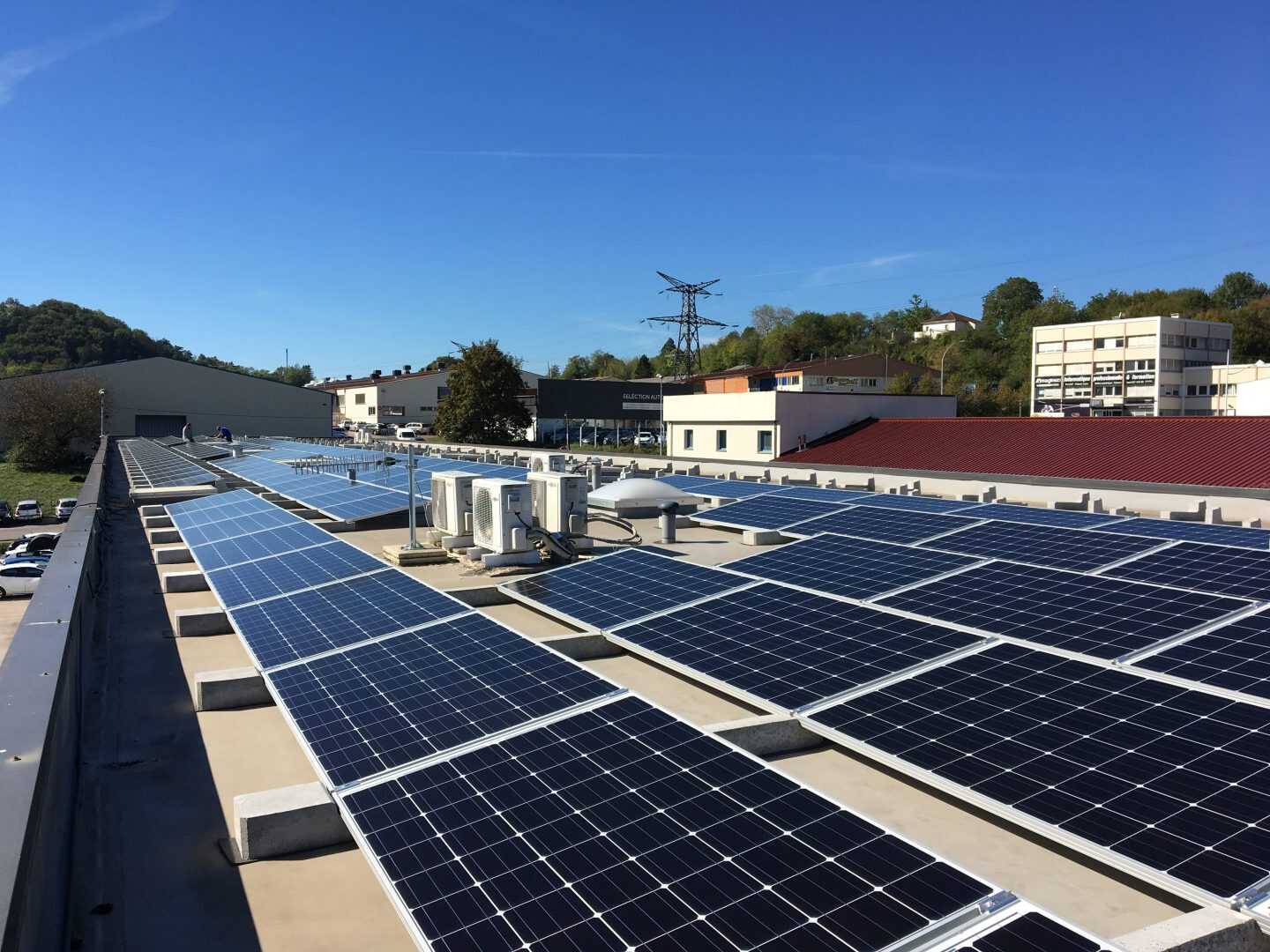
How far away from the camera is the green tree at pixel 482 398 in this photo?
282ft

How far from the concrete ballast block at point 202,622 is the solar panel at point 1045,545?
14.3 m

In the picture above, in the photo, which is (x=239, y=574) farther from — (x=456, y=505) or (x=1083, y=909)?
(x=1083, y=909)

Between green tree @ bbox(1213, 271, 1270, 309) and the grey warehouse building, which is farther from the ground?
green tree @ bbox(1213, 271, 1270, 309)

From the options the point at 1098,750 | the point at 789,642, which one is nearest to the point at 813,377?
the point at 789,642

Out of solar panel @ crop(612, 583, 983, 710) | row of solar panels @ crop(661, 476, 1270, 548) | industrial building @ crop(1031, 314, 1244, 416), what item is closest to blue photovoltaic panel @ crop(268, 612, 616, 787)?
solar panel @ crop(612, 583, 983, 710)

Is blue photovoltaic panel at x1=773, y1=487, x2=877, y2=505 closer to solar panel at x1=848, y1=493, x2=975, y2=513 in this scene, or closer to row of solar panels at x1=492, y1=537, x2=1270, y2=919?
solar panel at x1=848, y1=493, x2=975, y2=513

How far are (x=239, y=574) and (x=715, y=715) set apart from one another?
38.9 feet

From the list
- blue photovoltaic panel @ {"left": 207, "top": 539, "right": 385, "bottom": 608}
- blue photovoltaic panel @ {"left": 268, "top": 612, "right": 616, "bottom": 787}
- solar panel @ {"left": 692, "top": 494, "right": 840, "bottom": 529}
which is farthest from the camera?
solar panel @ {"left": 692, "top": 494, "right": 840, "bottom": 529}

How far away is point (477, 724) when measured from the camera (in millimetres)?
8875

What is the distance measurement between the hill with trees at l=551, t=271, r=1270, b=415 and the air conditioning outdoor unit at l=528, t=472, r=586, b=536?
74.8 metres

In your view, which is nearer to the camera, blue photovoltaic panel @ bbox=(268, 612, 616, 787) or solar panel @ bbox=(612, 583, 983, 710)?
blue photovoltaic panel @ bbox=(268, 612, 616, 787)

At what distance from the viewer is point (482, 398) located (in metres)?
86.0

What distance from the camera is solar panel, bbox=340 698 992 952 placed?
5359mm

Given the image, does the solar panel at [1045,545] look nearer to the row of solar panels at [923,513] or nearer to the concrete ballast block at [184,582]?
the row of solar panels at [923,513]
